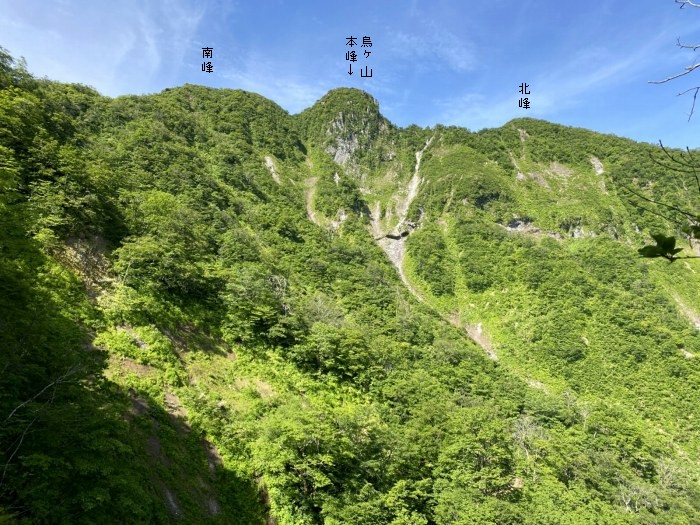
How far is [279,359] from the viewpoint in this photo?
28906 mm

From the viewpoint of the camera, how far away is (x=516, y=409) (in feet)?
163

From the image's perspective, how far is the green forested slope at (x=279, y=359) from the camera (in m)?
12.8

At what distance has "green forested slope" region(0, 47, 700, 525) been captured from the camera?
12.8 metres

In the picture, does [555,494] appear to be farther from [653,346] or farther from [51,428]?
[653,346]

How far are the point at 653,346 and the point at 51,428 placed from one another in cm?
8624

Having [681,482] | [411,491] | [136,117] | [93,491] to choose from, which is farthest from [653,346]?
[136,117]

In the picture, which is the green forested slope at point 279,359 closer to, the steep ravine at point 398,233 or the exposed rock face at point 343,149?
the steep ravine at point 398,233

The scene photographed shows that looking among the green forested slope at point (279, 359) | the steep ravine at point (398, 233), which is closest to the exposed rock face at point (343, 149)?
the steep ravine at point (398, 233)

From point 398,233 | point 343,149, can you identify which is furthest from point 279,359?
point 343,149

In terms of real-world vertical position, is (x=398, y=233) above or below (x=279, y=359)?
above

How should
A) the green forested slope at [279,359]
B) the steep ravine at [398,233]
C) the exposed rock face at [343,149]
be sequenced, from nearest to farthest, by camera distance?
1. the green forested slope at [279,359]
2. the steep ravine at [398,233]
3. the exposed rock face at [343,149]

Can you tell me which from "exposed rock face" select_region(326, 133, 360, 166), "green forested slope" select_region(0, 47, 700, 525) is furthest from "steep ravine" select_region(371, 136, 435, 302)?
"exposed rock face" select_region(326, 133, 360, 166)

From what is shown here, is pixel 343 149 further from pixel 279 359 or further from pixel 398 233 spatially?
pixel 279 359

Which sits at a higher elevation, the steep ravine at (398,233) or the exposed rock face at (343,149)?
the exposed rock face at (343,149)
